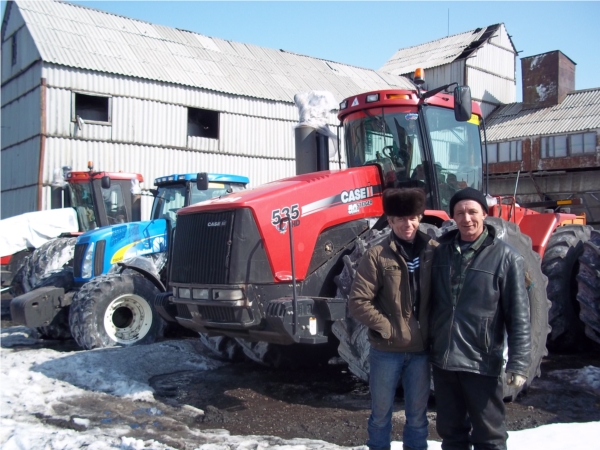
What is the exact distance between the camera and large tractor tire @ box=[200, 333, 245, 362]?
6910 millimetres

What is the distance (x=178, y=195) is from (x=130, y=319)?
204 cm

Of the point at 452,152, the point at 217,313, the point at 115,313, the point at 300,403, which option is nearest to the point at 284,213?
the point at 217,313

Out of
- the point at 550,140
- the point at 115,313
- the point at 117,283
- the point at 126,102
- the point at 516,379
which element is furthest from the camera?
the point at 550,140

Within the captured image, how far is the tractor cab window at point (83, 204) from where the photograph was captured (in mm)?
A: 11700

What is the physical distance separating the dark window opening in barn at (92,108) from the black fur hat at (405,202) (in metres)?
16.4

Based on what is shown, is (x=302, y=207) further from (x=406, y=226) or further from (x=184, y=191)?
(x=184, y=191)

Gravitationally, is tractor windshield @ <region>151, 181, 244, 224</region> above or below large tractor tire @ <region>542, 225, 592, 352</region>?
above

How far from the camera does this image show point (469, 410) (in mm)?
3273

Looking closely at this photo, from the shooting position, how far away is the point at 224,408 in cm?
534

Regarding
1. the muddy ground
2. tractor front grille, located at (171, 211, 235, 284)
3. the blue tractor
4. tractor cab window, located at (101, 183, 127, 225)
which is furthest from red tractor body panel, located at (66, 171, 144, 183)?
tractor front grille, located at (171, 211, 235, 284)

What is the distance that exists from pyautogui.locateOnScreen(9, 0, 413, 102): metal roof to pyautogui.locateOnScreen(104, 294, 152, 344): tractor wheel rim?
11840mm

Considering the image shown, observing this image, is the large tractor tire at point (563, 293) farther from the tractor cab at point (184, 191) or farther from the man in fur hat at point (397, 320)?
the tractor cab at point (184, 191)

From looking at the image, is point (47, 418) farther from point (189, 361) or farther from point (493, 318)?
point (493, 318)

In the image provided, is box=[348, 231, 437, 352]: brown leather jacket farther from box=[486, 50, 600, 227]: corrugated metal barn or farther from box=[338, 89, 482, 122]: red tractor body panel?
box=[486, 50, 600, 227]: corrugated metal barn
